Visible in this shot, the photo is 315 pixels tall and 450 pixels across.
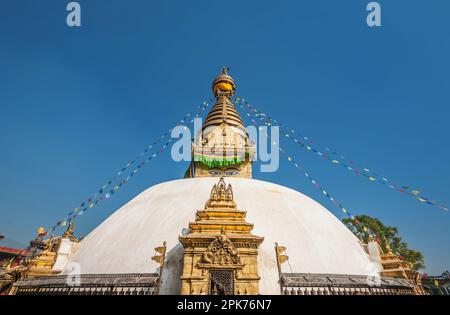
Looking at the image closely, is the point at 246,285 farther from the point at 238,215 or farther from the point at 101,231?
the point at 101,231

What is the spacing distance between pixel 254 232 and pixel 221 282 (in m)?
2.81

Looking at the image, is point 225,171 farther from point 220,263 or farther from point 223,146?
point 220,263

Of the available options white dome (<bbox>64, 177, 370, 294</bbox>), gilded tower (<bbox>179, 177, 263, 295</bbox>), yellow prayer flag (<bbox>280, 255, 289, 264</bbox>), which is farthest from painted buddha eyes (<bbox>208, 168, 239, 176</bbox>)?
gilded tower (<bbox>179, 177, 263, 295</bbox>)

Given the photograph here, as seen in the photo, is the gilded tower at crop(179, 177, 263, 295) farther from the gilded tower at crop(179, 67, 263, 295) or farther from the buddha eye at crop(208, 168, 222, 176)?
the buddha eye at crop(208, 168, 222, 176)

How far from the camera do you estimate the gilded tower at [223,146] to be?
20.0m

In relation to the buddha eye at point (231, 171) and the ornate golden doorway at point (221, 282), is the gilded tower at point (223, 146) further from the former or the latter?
the ornate golden doorway at point (221, 282)

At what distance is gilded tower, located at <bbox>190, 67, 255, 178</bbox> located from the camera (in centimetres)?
2000

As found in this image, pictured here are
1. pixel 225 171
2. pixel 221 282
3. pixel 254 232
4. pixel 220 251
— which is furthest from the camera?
pixel 225 171

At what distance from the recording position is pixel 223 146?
20562 mm

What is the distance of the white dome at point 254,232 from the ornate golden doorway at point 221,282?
5.49 feet

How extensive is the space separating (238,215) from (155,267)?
3334 millimetres

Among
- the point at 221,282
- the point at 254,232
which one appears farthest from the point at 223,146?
the point at 221,282
